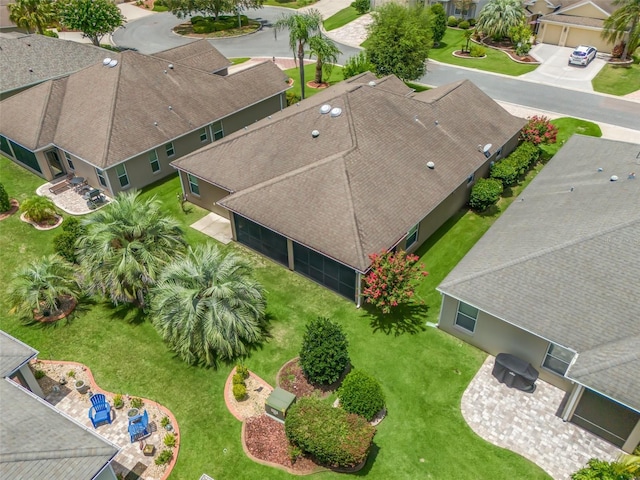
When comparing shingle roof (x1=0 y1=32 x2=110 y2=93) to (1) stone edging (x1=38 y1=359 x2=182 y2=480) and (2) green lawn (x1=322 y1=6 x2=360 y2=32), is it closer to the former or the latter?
(1) stone edging (x1=38 y1=359 x2=182 y2=480)

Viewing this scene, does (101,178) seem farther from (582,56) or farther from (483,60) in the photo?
(582,56)

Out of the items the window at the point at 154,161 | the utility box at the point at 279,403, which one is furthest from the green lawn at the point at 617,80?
the utility box at the point at 279,403

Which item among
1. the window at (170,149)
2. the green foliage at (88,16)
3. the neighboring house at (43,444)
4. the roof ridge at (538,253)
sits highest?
the green foliage at (88,16)

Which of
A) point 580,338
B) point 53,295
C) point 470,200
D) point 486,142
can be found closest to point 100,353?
point 53,295

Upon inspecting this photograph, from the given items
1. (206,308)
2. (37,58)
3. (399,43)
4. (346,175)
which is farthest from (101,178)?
(399,43)

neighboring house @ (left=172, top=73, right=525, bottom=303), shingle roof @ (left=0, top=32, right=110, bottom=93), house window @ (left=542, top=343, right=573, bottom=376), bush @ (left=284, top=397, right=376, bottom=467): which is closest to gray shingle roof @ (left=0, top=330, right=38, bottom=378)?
bush @ (left=284, top=397, right=376, bottom=467)

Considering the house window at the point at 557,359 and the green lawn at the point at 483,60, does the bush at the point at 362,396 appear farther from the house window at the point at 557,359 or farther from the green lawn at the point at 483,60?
the green lawn at the point at 483,60
